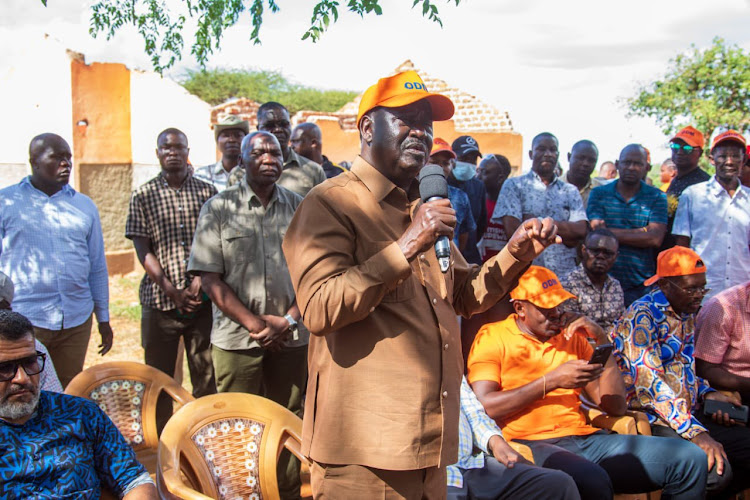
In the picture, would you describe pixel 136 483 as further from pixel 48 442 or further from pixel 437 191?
pixel 437 191

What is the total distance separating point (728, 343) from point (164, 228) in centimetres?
419

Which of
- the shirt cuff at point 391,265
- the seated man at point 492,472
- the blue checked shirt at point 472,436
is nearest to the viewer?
the shirt cuff at point 391,265

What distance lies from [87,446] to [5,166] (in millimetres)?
9590

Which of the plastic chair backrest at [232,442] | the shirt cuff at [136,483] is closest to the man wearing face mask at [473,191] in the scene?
the plastic chair backrest at [232,442]

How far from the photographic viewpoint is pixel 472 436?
3.54 m

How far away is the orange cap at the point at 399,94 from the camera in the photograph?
215cm

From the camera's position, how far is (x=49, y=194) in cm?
462

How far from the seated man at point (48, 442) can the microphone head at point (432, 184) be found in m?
1.77

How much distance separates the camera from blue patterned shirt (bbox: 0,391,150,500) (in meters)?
2.61

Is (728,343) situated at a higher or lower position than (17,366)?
lower

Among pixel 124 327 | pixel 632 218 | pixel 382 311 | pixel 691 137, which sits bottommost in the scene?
pixel 124 327

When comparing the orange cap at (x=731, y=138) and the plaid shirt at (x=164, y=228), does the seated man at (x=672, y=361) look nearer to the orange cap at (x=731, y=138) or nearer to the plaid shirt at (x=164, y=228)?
the orange cap at (x=731, y=138)

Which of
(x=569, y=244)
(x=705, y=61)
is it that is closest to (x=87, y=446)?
(x=569, y=244)

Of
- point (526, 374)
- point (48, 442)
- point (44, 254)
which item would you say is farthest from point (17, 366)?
point (526, 374)
